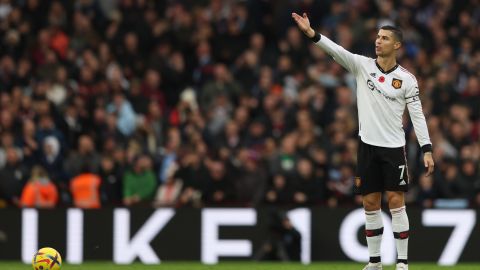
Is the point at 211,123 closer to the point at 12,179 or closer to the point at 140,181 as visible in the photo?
the point at 140,181

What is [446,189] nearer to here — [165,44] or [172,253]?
[172,253]

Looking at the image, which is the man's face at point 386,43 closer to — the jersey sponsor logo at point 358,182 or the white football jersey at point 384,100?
the white football jersey at point 384,100

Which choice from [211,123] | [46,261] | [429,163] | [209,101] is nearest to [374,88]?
[429,163]

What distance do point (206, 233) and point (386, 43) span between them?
670 centimetres

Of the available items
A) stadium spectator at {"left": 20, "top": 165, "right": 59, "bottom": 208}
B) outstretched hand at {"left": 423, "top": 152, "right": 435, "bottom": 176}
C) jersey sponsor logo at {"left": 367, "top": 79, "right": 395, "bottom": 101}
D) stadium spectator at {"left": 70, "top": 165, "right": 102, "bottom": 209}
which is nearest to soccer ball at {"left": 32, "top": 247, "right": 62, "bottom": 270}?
jersey sponsor logo at {"left": 367, "top": 79, "right": 395, "bottom": 101}

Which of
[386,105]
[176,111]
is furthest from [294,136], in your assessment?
[386,105]

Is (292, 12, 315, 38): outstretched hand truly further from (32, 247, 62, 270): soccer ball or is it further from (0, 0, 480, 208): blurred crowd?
(0, 0, 480, 208): blurred crowd

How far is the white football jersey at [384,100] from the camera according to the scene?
12.5 m

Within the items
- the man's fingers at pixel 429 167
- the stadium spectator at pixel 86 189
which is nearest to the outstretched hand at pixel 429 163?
the man's fingers at pixel 429 167

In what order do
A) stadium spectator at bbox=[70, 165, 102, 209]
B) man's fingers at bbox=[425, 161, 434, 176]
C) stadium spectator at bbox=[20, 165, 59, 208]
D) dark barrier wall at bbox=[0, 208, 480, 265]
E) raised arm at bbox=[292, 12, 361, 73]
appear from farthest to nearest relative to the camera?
stadium spectator at bbox=[70, 165, 102, 209], stadium spectator at bbox=[20, 165, 59, 208], dark barrier wall at bbox=[0, 208, 480, 265], raised arm at bbox=[292, 12, 361, 73], man's fingers at bbox=[425, 161, 434, 176]

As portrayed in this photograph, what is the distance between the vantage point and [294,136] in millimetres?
20344

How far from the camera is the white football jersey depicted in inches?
490

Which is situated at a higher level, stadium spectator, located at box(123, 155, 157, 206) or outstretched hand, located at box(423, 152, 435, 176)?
outstretched hand, located at box(423, 152, 435, 176)

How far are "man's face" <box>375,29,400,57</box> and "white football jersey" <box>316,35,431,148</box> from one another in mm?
174
